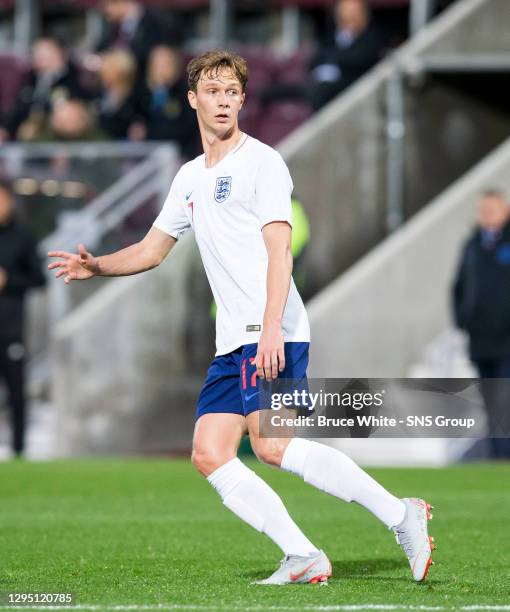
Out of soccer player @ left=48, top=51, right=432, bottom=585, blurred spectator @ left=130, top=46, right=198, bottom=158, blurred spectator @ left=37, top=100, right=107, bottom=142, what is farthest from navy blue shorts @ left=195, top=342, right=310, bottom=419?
blurred spectator @ left=130, top=46, right=198, bottom=158

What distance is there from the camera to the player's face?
249 inches

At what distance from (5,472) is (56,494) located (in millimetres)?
1895

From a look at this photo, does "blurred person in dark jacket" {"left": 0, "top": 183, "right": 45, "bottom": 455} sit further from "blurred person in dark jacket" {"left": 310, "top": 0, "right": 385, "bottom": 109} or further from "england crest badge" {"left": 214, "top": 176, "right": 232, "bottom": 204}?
"england crest badge" {"left": 214, "top": 176, "right": 232, "bottom": 204}

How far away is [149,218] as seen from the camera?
52.8ft

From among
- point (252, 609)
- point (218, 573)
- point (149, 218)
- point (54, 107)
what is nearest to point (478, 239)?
point (149, 218)

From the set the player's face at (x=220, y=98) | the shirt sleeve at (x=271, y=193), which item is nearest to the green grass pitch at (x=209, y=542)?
the shirt sleeve at (x=271, y=193)

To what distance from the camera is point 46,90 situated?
18812 millimetres

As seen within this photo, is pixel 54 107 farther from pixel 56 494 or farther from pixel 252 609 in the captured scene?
pixel 252 609

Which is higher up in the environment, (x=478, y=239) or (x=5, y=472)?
(x=478, y=239)

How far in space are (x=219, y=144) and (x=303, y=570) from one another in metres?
1.79

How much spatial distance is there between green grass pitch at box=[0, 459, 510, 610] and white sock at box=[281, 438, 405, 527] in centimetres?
32

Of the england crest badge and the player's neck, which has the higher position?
the player's neck

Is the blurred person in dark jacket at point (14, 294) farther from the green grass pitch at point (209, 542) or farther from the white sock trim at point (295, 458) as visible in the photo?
the white sock trim at point (295, 458)

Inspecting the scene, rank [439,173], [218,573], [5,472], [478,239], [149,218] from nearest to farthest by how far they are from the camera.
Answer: [218,573] < [5,472] < [478,239] < [149,218] < [439,173]
